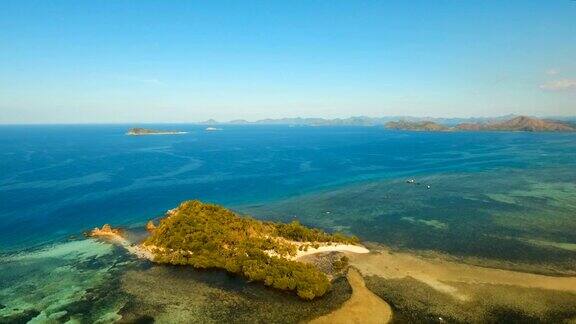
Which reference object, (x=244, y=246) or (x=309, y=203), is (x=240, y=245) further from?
(x=309, y=203)

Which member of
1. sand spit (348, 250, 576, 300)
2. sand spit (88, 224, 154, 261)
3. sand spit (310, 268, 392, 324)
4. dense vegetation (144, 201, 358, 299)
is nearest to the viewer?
sand spit (310, 268, 392, 324)

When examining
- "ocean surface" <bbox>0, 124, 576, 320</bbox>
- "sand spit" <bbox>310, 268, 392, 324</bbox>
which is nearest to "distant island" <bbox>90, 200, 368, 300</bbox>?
"sand spit" <bbox>310, 268, 392, 324</bbox>

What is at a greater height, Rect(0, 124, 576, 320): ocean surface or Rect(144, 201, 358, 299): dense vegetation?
Rect(144, 201, 358, 299): dense vegetation

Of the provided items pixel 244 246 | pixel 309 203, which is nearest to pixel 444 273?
pixel 244 246

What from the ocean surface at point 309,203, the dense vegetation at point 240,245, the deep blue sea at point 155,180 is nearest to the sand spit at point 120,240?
the dense vegetation at point 240,245

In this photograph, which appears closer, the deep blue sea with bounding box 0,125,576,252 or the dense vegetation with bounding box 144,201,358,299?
the dense vegetation with bounding box 144,201,358,299

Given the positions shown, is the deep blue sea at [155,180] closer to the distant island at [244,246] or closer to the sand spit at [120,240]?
the sand spit at [120,240]

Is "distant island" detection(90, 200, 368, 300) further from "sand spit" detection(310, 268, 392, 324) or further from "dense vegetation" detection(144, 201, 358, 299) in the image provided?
"sand spit" detection(310, 268, 392, 324)
